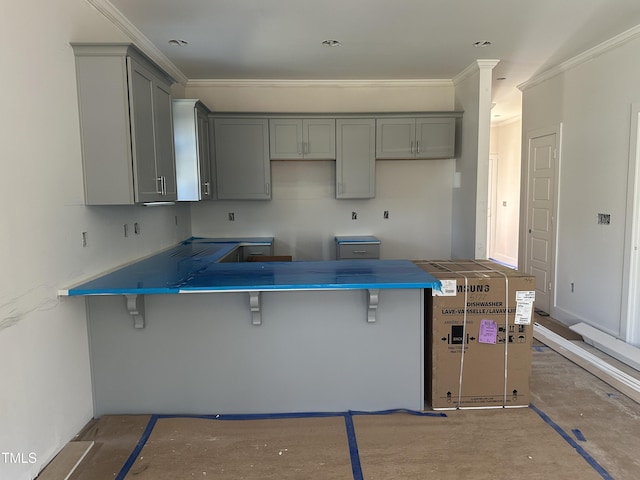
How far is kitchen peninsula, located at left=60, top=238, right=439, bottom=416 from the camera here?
8.18 feet

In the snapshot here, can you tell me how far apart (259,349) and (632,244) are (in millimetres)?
3235

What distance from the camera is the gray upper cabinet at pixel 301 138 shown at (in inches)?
180

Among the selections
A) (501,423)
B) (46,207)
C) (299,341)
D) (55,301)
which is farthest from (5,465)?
(501,423)

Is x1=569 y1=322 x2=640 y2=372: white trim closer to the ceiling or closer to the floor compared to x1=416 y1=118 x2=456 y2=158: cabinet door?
closer to the floor

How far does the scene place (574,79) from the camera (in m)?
4.07

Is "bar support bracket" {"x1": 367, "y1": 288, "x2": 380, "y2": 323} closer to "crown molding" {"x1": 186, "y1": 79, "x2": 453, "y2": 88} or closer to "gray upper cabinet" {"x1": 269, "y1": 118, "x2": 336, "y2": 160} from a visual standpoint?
"gray upper cabinet" {"x1": 269, "y1": 118, "x2": 336, "y2": 160}

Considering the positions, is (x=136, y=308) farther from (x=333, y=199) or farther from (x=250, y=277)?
(x=333, y=199)

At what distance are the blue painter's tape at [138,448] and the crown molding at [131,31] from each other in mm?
2705

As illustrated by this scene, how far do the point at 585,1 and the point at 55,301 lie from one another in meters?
3.91

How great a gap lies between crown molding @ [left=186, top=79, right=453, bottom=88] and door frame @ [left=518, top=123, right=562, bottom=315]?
4.00ft

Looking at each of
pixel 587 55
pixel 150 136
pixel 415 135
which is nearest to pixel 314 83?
pixel 415 135

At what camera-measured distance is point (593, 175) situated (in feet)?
12.6

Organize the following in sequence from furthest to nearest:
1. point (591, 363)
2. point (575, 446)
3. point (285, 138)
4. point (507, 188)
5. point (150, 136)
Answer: point (507, 188) → point (285, 138) → point (591, 363) → point (150, 136) → point (575, 446)

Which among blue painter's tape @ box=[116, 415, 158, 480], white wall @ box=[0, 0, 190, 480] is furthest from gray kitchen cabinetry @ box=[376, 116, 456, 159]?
blue painter's tape @ box=[116, 415, 158, 480]
